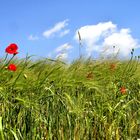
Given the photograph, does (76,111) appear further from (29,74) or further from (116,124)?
(116,124)

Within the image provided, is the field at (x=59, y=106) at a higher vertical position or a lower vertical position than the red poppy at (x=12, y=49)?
lower

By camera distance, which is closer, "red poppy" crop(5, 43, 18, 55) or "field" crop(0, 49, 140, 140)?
"field" crop(0, 49, 140, 140)

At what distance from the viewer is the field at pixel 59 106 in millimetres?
4211

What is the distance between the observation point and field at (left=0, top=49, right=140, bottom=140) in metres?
4.21

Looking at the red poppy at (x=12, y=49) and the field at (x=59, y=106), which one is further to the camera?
the red poppy at (x=12, y=49)

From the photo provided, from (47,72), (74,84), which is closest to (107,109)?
(74,84)

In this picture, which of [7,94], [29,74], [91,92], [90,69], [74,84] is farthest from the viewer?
[90,69]

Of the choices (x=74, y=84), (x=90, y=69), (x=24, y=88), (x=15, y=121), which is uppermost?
(x=90, y=69)

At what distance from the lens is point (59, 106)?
4.60 m

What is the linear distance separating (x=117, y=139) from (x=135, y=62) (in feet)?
10.0

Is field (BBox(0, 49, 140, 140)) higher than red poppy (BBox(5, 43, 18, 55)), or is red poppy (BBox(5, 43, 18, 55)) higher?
red poppy (BBox(5, 43, 18, 55))

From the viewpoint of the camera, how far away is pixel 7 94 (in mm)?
4137

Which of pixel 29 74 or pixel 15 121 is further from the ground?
pixel 29 74

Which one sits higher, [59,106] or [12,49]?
[12,49]
